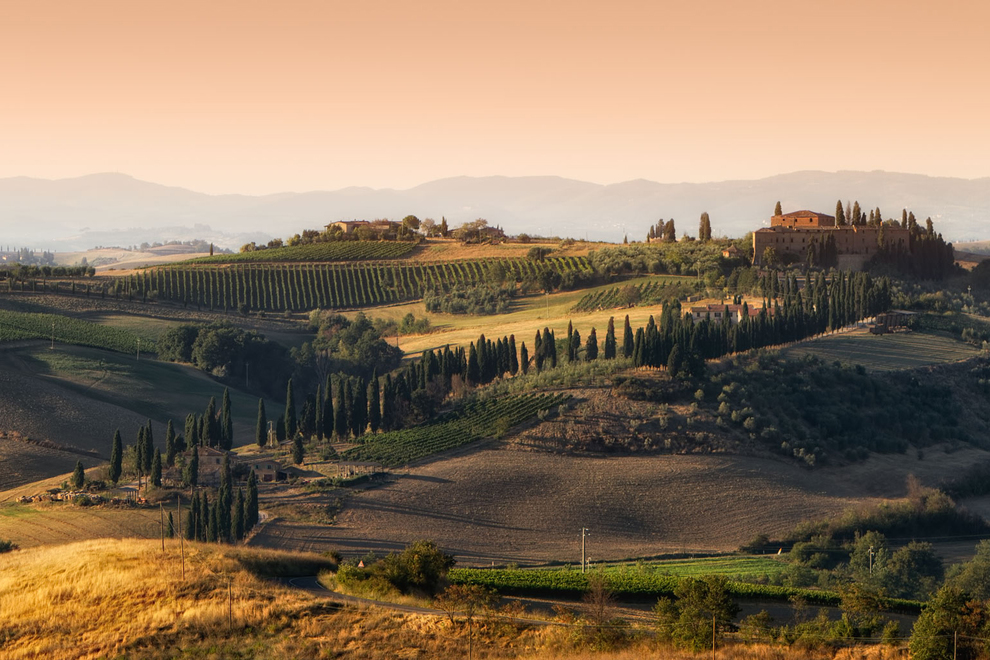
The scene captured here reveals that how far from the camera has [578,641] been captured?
102 ft

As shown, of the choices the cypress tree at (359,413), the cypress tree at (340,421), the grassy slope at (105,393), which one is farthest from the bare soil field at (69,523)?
the cypress tree at (359,413)

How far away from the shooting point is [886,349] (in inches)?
3455

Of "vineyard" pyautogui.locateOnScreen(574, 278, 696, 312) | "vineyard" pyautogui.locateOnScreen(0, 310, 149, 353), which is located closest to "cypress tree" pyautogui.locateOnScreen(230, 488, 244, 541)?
"vineyard" pyautogui.locateOnScreen(0, 310, 149, 353)

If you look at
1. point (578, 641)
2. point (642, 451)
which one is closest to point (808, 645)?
point (578, 641)

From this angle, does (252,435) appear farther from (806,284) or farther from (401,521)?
(806,284)

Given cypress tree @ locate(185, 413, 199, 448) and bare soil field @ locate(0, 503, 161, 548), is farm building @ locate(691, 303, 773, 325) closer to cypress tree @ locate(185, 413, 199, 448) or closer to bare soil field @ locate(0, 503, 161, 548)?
cypress tree @ locate(185, 413, 199, 448)

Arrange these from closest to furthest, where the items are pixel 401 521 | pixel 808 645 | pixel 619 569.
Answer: pixel 808 645 < pixel 619 569 < pixel 401 521

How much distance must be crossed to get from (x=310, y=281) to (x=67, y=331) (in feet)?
104

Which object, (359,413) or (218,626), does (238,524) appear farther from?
(218,626)

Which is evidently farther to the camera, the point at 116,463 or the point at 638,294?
the point at 638,294

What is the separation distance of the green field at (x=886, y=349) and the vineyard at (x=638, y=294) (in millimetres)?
16019

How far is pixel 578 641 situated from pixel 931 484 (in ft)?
145

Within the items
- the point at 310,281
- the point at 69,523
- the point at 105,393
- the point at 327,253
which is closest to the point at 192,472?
the point at 69,523

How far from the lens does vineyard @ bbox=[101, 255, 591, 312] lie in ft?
397
